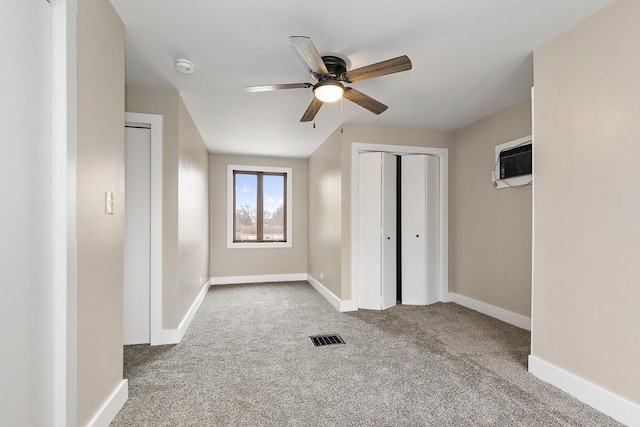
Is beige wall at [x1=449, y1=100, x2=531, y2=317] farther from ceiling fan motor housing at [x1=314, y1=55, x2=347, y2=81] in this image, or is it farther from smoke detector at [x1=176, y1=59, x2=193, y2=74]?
smoke detector at [x1=176, y1=59, x2=193, y2=74]

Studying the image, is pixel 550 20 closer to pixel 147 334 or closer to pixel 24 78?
pixel 24 78

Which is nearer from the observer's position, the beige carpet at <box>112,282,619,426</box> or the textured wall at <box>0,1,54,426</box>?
the textured wall at <box>0,1,54,426</box>

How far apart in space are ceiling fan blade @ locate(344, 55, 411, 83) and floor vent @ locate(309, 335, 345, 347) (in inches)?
92.4

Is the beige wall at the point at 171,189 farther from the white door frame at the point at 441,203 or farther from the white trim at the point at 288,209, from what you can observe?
the white trim at the point at 288,209

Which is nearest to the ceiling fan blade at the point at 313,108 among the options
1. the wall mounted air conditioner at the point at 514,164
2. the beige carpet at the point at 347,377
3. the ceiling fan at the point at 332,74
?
the ceiling fan at the point at 332,74

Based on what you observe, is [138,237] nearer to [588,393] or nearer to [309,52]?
[309,52]

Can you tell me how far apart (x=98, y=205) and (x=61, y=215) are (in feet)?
1.12

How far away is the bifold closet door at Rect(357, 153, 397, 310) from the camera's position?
155 inches

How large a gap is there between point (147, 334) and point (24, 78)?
2.48 metres

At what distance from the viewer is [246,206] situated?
577 centimetres

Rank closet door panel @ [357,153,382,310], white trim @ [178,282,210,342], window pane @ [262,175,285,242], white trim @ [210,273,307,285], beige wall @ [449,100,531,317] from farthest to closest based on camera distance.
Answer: window pane @ [262,175,285,242], white trim @ [210,273,307,285], closet door panel @ [357,153,382,310], beige wall @ [449,100,531,317], white trim @ [178,282,210,342]

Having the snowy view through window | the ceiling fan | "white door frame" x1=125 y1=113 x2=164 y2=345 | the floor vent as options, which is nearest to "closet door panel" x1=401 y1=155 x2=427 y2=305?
the floor vent

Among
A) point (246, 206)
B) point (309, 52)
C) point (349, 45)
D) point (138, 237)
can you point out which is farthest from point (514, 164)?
point (246, 206)

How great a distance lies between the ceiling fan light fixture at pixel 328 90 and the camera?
2113 mm
